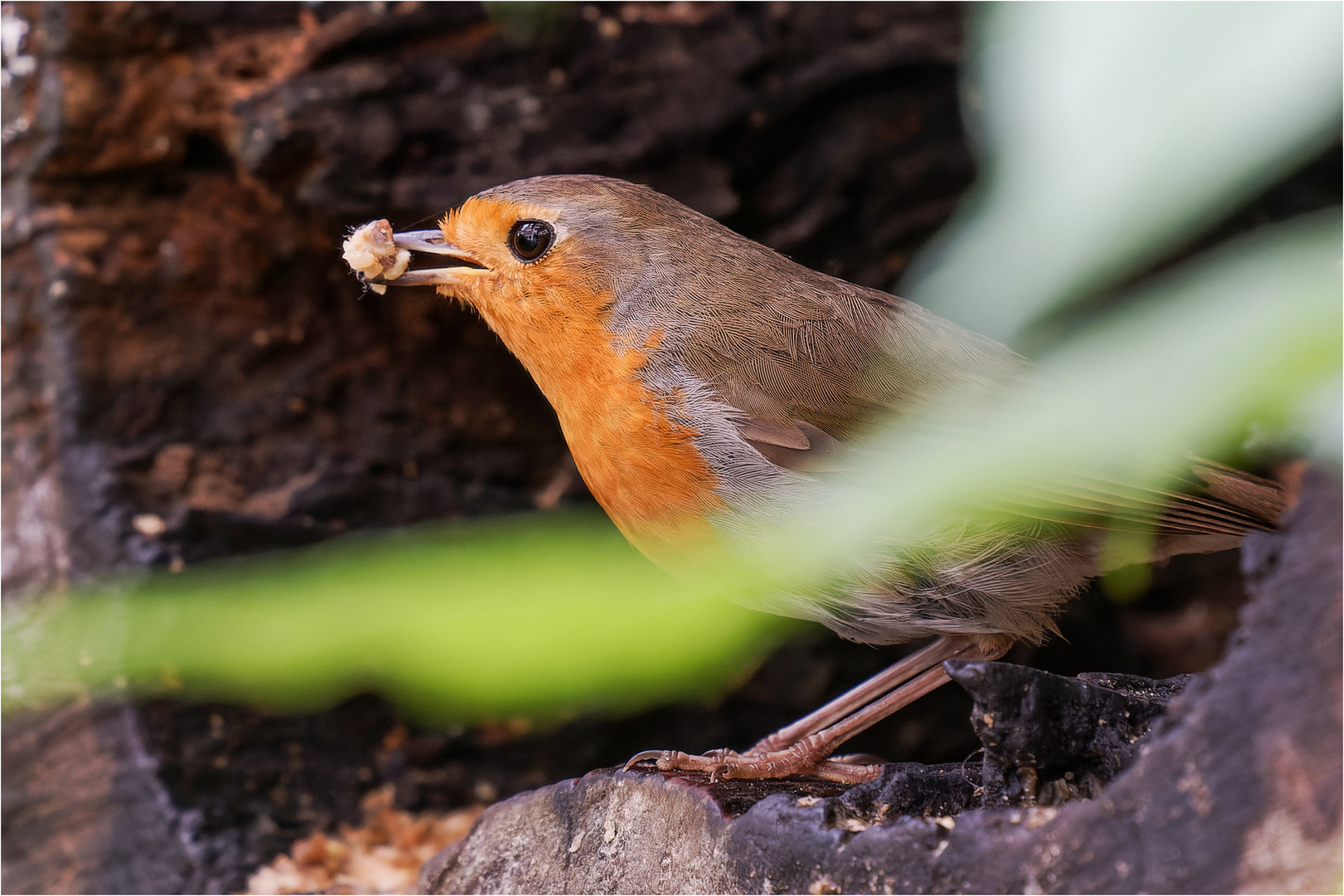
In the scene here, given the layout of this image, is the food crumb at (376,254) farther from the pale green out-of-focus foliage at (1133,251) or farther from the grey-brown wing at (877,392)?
the pale green out-of-focus foliage at (1133,251)

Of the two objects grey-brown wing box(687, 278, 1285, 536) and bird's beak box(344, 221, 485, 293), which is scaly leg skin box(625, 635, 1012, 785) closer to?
grey-brown wing box(687, 278, 1285, 536)

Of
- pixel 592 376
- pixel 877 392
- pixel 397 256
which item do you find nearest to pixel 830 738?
pixel 877 392

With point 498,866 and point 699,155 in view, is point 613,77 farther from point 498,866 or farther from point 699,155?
point 498,866

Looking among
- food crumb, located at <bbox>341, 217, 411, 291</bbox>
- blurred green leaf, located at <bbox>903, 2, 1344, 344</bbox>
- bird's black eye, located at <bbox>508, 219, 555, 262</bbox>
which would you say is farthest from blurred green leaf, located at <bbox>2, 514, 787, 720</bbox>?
food crumb, located at <bbox>341, 217, 411, 291</bbox>

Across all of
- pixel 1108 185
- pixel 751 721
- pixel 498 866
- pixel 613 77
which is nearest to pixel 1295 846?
pixel 1108 185

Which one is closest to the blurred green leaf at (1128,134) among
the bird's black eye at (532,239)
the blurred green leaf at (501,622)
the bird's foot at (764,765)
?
the blurred green leaf at (501,622)
